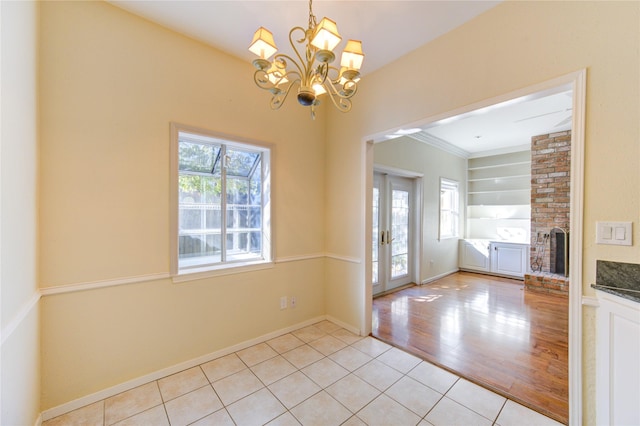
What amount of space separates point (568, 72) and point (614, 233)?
3.38 feet

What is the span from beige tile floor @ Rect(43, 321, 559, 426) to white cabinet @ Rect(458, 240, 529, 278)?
14.4 feet

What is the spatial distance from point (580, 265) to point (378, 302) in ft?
9.15

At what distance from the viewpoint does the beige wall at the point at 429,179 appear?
4.42 meters

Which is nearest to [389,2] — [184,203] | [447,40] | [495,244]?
[447,40]

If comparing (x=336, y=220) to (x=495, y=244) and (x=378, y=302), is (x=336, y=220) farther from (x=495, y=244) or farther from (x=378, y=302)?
(x=495, y=244)

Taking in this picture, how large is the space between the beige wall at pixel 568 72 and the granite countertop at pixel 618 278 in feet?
0.11

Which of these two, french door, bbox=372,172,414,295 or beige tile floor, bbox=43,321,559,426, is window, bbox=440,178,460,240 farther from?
beige tile floor, bbox=43,321,559,426

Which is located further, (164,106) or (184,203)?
(184,203)

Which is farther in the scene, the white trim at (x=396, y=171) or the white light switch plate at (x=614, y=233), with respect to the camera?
the white trim at (x=396, y=171)

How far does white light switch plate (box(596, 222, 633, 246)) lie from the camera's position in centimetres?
142

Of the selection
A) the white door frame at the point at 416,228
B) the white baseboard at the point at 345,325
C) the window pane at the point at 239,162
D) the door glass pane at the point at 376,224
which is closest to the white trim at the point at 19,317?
the window pane at the point at 239,162

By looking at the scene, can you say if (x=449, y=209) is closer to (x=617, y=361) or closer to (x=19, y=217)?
(x=617, y=361)

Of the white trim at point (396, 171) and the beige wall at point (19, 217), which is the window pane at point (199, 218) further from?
the white trim at point (396, 171)

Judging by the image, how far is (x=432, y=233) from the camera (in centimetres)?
525
